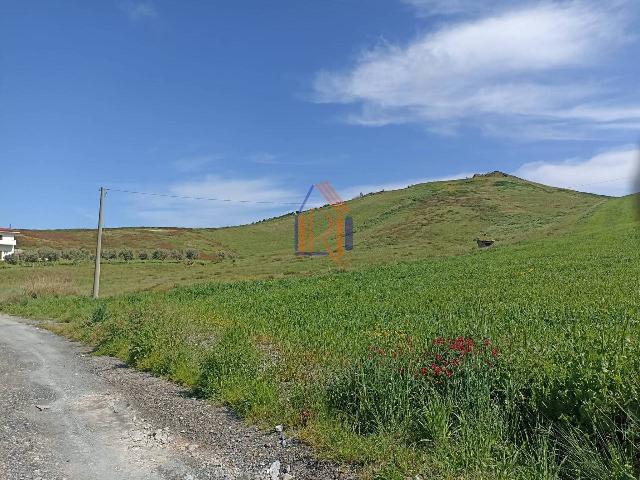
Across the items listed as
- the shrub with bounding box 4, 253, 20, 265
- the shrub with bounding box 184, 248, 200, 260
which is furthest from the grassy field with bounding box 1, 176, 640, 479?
the shrub with bounding box 184, 248, 200, 260

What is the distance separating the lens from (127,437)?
8.16 meters

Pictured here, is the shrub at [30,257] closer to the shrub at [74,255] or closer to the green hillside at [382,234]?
the shrub at [74,255]

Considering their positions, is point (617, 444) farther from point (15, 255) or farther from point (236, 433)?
point (15, 255)

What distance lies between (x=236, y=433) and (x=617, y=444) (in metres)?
5.37

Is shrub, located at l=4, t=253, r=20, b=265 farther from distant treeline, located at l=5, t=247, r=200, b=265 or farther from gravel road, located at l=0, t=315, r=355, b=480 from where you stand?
gravel road, located at l=0, t=315, r=355, b=480

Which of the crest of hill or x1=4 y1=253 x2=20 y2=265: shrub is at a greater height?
the crest of hill

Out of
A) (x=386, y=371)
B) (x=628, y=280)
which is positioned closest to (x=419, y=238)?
(x=628, y=280)

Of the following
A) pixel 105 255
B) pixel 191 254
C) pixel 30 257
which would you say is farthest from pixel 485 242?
pixel 30 257

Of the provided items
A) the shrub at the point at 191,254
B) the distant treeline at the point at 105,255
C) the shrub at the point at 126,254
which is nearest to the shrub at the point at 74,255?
the distant treeline at the point at 105,255

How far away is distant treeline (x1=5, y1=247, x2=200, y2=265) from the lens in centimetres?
8625

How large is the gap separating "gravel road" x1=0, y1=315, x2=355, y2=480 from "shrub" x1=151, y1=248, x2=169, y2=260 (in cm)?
8061

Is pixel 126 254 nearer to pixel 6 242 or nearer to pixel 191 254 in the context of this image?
pixel 191 254

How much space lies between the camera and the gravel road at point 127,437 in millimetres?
6703

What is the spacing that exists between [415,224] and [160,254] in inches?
1838
